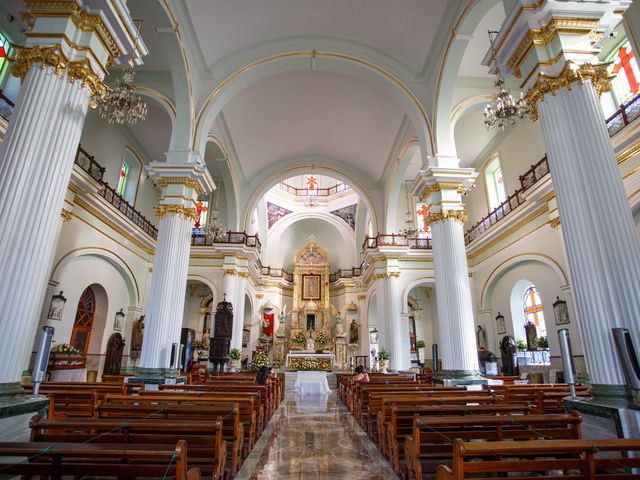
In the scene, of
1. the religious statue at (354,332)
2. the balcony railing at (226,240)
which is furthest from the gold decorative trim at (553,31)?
the religious statue at (354,332)

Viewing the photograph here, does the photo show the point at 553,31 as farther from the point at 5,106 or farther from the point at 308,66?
the point at 5,106

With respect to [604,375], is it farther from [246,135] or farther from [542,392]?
[246,135]

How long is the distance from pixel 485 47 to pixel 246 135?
8.46 metres

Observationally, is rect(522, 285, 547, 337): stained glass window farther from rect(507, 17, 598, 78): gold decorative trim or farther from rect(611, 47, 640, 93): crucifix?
rect(507, 17, 598, 78): gold decorative trim

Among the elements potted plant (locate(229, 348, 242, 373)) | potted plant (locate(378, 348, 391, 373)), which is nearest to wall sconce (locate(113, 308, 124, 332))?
potted plant (locate(229, 348, 242, 373))

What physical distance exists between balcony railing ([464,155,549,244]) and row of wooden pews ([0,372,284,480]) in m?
10.4

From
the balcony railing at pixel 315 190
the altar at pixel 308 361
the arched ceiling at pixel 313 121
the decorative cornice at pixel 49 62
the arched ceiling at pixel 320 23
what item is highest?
the balcony railing at pixel 315 190

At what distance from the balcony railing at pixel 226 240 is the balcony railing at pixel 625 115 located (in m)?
12.5

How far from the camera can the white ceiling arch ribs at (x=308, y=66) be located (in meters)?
9.67

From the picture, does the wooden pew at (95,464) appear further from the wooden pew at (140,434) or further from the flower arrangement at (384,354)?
the flower arrangement at (384,354)

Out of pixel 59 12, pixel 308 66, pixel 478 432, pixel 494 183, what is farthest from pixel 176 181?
pixel 494 183

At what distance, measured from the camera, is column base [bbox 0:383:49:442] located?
3209 millimetres

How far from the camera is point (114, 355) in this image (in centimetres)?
1278

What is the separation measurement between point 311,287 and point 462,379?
17.3m
